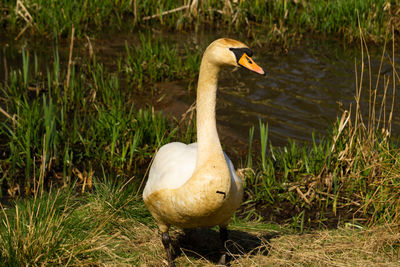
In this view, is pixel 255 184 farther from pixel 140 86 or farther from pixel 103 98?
pixel 140 86

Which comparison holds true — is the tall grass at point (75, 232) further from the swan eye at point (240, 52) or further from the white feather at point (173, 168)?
the swan eye at point (240, 52)

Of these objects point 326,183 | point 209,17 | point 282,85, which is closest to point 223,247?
point 326,183

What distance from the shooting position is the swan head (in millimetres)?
3332

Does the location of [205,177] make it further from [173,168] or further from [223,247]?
[223,247]

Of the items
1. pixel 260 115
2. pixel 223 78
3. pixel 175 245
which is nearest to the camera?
pixel 175 245

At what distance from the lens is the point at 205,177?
3.37 metres

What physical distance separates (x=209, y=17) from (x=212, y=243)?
6801 mm

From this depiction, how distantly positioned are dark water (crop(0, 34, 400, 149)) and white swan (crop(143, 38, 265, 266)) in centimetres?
266

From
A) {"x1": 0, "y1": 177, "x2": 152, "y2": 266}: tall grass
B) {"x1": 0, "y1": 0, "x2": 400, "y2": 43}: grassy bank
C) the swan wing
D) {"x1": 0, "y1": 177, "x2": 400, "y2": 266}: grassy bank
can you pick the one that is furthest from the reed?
{"x1": 0, "y1": 0, "x2": 400, "y2": 43}: grassy bank

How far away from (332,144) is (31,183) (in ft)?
9.07

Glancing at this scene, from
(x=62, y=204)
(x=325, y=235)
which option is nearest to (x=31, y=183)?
(x=62, y=204)

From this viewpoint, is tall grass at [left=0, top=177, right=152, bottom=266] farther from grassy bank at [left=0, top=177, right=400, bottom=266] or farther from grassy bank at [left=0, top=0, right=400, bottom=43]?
grassy bank at [left=0, top=0, right=400, bottom=43]

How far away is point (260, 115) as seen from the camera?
23.6 ft

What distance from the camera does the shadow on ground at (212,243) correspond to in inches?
165
